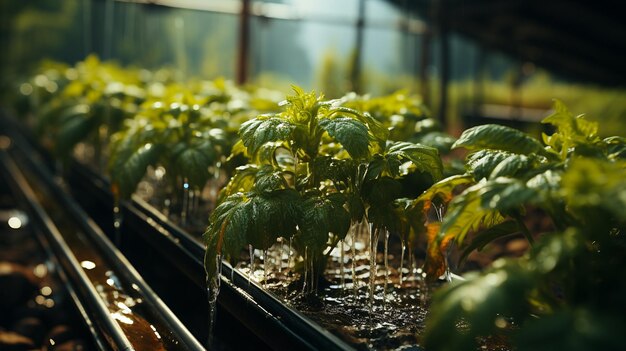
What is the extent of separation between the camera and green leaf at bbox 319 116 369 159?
205cm

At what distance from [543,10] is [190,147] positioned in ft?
35.4

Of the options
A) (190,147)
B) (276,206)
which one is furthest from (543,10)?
(276,206)

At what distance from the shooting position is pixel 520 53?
13.6 meters

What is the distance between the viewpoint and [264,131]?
2156 mm

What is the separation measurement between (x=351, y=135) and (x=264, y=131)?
0.28 metres

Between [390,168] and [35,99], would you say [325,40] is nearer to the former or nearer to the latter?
[35,99]

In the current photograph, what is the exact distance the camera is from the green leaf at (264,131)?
2.13m

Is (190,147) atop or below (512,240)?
atop

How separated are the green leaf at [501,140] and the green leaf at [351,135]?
0.27 m

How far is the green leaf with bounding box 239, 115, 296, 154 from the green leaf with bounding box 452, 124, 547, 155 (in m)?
0.53

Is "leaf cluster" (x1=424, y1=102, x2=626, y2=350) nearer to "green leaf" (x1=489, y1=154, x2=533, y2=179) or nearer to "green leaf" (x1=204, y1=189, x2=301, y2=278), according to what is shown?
"green leaf" (x1=489, y1=154, x2=533, y2=179)

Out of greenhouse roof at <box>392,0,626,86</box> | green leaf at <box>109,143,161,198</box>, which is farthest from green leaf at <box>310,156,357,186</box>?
greenhouse roof at <box>392,0,626,86</box>

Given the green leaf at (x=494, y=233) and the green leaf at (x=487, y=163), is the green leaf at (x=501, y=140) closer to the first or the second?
the green leaf at (x=487, y=163)

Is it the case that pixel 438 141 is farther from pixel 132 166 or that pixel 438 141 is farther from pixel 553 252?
pixel 553 252
